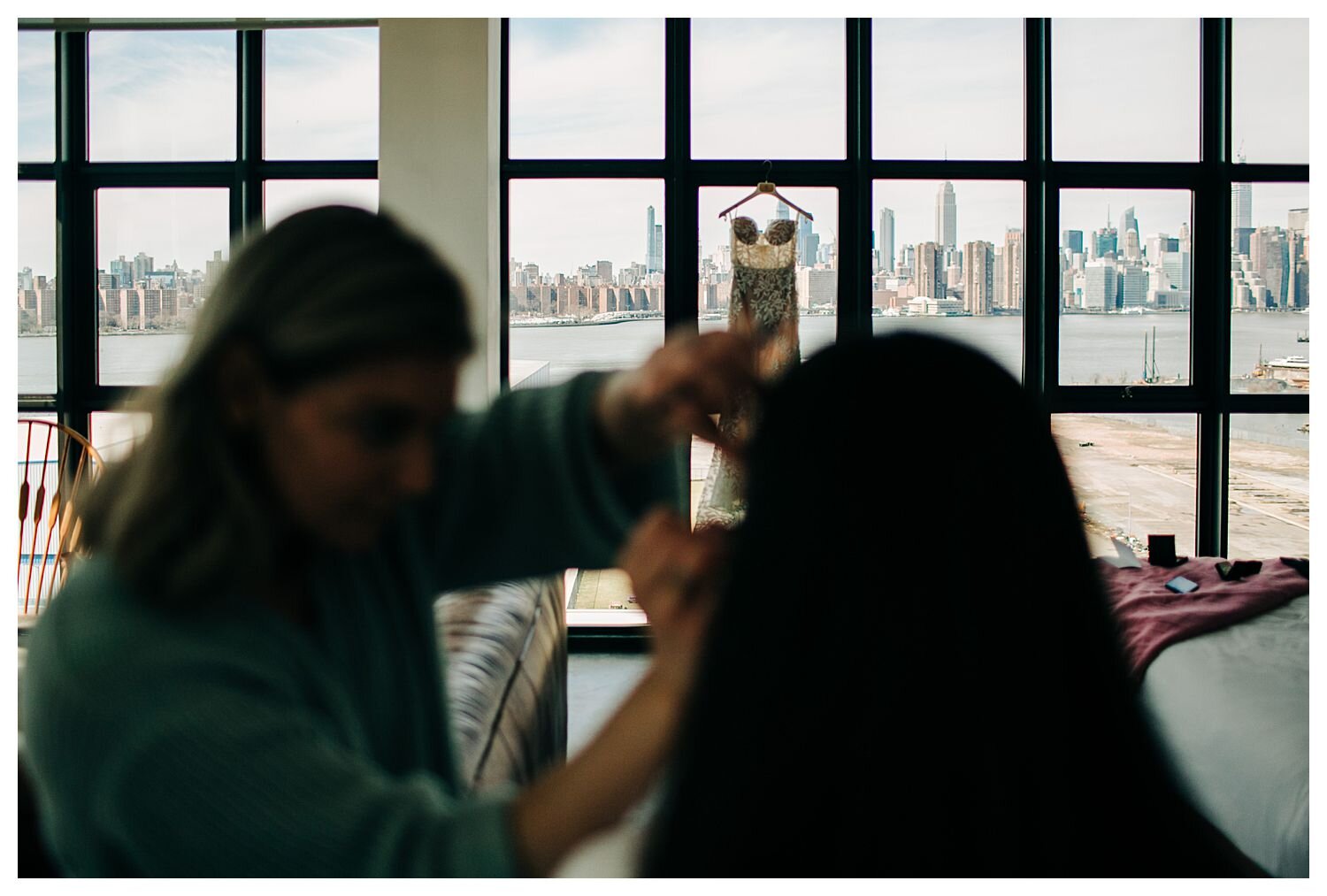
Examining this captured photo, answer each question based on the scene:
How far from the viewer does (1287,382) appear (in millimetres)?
4746

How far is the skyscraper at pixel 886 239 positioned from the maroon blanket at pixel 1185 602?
6.08 feet

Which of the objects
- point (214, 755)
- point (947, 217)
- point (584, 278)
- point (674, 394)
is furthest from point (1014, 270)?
point (214, 755)

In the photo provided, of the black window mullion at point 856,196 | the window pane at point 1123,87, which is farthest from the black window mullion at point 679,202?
the window pane at point 1123,87

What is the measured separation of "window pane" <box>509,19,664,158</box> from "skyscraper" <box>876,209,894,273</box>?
40.4 inches

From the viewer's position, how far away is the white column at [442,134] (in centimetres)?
416

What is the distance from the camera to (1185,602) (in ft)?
10.1

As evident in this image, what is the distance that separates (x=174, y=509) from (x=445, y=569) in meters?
0.36

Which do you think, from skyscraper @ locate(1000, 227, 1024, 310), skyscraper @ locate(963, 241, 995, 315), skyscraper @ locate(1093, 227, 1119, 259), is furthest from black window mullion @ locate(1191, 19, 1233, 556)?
skyscraper @ locate(963, 241, 995, 315)

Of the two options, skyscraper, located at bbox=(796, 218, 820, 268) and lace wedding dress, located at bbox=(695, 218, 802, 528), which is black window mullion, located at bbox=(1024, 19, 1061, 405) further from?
lace wedding dress, located at bbox=(695, 218, 802, 528)

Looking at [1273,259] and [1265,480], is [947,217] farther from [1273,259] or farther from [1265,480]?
[1265,480]

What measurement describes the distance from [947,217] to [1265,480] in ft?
6.10

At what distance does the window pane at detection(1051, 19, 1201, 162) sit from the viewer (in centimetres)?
464

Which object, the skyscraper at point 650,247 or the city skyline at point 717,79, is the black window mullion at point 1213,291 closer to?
the city skyline at point 717,79
